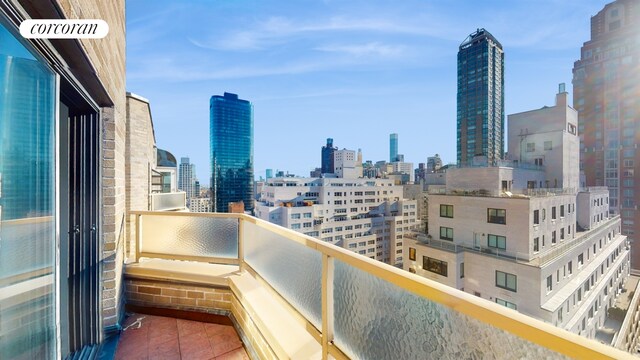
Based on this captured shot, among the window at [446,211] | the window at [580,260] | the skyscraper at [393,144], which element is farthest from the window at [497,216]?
the skyscraper at [393,144]

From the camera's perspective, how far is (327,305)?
4.14 feet

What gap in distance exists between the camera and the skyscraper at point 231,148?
69.4 meters

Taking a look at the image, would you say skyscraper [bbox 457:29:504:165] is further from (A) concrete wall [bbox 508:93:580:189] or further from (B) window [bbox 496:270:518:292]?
(B) window [bbox 496:270:518:292]

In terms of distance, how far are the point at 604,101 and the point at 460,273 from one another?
41321 millimetres

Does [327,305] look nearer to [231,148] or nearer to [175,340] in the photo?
[175,340]

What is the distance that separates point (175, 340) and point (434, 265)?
13.9m

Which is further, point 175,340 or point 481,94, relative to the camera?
point 481,94

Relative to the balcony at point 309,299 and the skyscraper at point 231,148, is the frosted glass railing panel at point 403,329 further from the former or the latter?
the skyscraper at point 231,148


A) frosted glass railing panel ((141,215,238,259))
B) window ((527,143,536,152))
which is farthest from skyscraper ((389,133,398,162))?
frosted glass railing panel ((141,215,238,259))

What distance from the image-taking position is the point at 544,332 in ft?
1.77

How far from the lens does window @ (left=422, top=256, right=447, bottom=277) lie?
43.2 feet

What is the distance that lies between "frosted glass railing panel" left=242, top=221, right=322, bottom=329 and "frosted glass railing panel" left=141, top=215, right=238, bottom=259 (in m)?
0.33

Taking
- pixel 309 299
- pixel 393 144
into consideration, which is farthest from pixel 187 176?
pixel 393 144

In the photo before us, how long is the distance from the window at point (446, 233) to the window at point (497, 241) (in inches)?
72.5
